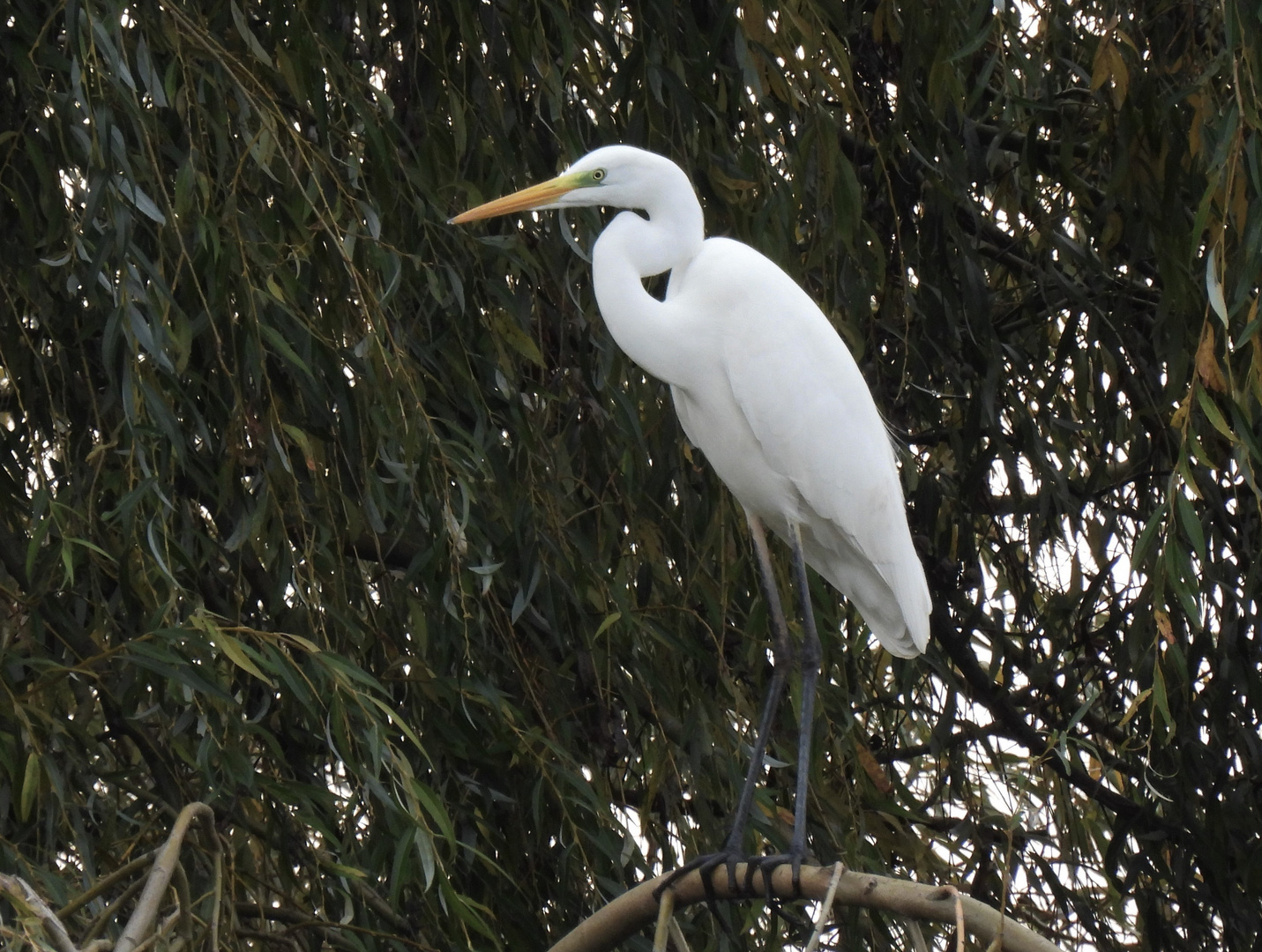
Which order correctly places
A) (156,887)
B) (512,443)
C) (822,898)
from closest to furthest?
(156,887)
(822,898)
(512,443)

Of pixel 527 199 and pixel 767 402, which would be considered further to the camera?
pixel 767 402

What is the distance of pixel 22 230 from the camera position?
1591mm

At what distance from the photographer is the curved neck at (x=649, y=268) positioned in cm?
176

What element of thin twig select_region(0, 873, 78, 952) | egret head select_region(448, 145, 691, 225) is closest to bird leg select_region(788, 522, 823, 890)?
egret head select_region(448, 145, 691, 225)

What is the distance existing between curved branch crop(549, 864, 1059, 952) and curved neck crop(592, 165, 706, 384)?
1.75 feet

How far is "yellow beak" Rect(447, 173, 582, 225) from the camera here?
165 cm

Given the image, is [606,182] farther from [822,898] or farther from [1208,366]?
[822,898]

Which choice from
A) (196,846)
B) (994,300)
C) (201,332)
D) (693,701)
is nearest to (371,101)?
(201,332)

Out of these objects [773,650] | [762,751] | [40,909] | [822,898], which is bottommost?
[40,909]

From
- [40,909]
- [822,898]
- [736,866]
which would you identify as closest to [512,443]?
[736,866]

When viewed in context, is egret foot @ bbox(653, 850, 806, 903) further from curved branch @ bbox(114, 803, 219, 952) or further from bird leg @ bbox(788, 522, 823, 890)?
curved branch @ bbox(114, 803, 219, 952)

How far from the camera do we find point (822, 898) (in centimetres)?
142

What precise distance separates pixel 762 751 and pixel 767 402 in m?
0.39

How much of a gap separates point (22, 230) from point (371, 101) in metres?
0.41
